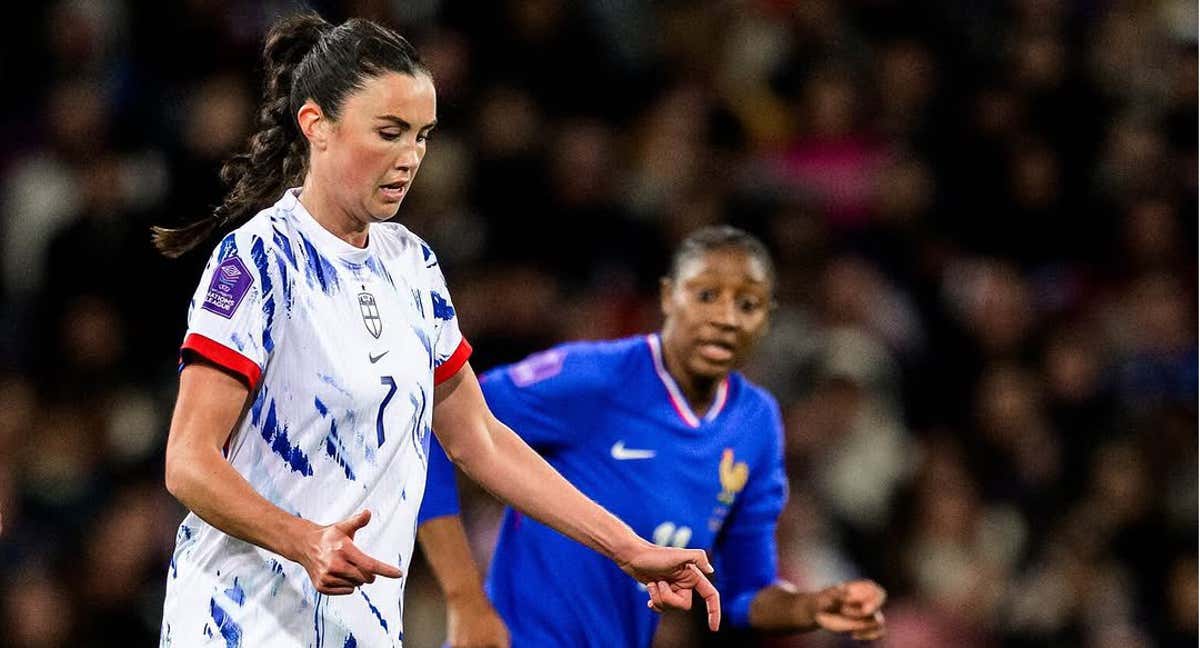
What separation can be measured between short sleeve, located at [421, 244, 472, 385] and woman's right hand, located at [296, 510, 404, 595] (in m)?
0.67

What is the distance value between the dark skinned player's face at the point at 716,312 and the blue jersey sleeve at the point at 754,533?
270 millimetres

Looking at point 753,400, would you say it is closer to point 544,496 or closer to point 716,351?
point 716,351

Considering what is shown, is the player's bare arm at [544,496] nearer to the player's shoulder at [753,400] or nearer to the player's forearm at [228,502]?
the player's forearm at [228,502]

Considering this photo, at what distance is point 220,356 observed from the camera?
2.79 metres

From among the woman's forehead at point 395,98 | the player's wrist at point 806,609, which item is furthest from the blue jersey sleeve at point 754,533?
the woman's forehead at point 395,98

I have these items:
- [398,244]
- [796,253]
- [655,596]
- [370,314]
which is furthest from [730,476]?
[796,253]

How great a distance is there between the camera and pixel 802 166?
8750 millimetres

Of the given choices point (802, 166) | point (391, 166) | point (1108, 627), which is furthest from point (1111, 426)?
point (391, 166)

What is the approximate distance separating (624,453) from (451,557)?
530 mm

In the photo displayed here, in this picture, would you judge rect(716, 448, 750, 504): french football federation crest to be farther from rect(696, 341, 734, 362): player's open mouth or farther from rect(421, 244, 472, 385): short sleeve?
rect(421, 244, 472, 385): short sleeve

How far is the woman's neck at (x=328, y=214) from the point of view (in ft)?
9.94

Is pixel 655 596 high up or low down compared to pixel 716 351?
down

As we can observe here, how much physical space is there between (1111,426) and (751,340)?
4.11 metres

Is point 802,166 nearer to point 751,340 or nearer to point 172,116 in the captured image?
point 172,116
